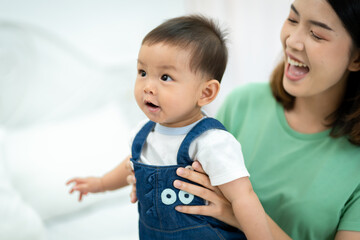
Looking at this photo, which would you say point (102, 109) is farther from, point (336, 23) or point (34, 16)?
point (336, 23)

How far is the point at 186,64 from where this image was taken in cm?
97

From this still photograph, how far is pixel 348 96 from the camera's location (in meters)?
1.31

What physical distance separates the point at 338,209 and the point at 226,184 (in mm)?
421

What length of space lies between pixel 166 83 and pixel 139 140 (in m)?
0.23

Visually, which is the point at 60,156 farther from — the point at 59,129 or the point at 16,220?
the point at 16,220

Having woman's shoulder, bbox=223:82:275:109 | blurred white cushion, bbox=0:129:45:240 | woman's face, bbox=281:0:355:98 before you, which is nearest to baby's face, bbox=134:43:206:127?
woman's face, bbox=281:0:355:98

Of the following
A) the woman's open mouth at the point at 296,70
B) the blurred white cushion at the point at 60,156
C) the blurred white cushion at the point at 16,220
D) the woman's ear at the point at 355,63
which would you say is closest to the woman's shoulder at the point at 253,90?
the woman's open mouth at the point at 296,70

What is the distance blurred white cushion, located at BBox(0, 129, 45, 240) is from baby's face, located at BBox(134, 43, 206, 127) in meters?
0.81

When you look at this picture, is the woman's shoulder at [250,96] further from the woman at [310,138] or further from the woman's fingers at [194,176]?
the woman's fingers at [194,176]

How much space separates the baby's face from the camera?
96cm

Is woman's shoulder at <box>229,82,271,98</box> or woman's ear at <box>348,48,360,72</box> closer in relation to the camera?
woman's ear at <box>348,48,360,72</box>

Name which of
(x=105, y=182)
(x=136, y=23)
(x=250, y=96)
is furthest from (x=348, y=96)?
(x=136, y=23)

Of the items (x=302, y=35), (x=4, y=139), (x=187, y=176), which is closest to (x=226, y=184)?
(x=187, y=176)

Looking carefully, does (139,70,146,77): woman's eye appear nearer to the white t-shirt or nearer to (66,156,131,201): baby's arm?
the white t-shirt
